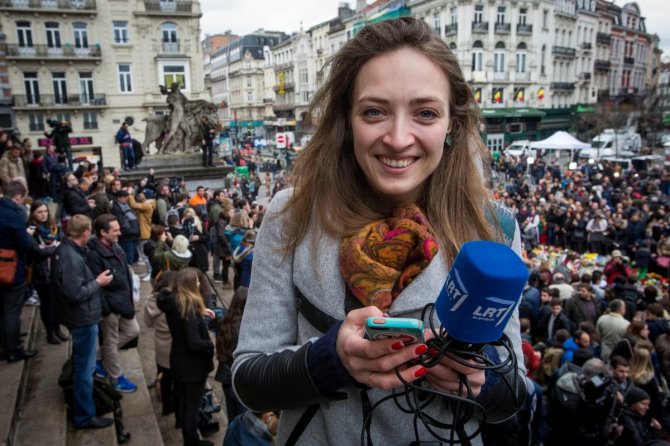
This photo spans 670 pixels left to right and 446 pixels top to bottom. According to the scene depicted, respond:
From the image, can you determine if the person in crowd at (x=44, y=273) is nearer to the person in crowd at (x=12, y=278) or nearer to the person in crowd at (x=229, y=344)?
the person in crowd at (x=12, y=278)

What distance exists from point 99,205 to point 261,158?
24.8m

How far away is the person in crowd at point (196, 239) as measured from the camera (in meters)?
9.14

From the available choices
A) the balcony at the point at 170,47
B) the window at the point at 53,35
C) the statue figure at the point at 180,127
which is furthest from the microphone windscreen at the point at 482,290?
the window at the point at 53,35

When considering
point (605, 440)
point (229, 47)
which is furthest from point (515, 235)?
point (229, 47)

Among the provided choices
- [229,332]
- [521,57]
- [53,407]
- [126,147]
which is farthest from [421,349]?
[521,57]

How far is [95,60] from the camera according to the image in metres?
32.5

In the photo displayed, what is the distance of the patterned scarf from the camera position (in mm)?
1271

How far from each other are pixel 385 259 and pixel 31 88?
3783 cm

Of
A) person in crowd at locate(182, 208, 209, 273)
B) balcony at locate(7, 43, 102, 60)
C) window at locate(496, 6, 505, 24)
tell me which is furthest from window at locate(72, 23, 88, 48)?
window at locate(496, 6, 505, 24)

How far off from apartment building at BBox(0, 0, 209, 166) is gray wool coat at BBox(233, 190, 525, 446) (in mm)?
35526

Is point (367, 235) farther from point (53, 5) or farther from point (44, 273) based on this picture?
point (53, 5)

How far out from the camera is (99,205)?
28.6 feet

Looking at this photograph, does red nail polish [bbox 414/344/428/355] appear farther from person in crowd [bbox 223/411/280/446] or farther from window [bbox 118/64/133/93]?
window [bbox 118/64/133/93]

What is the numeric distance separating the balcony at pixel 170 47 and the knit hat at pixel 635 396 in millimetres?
35197
